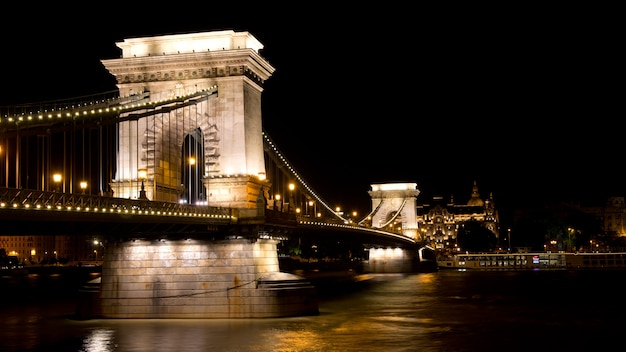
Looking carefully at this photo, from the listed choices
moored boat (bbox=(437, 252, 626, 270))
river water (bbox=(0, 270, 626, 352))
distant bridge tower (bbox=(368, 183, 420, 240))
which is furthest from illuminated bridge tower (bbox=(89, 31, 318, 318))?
moored boat (bbox=(437, 252, 626, 270))

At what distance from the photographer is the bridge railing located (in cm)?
2489

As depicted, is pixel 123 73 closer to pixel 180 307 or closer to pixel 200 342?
pixel 180 307

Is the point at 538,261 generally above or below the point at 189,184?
below

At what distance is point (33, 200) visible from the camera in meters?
25.9

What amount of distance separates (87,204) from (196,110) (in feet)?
50.7

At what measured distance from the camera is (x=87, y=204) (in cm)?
2941

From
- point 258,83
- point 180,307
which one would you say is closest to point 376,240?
point 258,83

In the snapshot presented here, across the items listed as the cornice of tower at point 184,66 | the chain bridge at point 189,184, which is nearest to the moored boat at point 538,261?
the chain bridge at point 189,184

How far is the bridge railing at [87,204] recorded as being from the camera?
24891 millimetres

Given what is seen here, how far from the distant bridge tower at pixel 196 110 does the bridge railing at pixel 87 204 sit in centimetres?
549

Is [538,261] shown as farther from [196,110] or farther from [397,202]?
[196,110]

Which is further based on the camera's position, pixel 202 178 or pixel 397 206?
pixel 397 206

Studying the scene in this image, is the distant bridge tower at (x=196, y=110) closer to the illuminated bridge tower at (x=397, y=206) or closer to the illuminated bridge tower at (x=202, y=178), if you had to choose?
the illuminated bridge tower at (x=202, y=178)

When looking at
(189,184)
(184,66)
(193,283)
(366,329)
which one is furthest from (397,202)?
(193,283)
